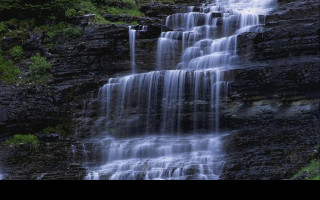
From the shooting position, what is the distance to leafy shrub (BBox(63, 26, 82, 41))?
18497 millimetres

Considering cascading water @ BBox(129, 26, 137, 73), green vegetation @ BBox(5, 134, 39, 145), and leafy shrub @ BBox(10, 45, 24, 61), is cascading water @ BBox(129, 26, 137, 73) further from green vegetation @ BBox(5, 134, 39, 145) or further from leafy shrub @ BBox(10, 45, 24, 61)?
leafy shrub @ BBox(10, 45, 24, 61)

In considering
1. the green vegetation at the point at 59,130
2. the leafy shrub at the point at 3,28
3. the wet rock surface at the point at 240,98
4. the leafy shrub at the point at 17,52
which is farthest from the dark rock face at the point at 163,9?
the green vegetation at the point at 59,130

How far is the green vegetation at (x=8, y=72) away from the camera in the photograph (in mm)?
16953

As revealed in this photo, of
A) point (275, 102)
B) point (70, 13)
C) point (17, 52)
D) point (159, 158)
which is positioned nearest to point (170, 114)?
point (159, 158)

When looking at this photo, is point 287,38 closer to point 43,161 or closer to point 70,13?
point 43,161

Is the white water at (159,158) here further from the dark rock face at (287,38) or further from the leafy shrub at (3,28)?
the leafy shrub at (3,28)

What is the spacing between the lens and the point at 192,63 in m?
16.0

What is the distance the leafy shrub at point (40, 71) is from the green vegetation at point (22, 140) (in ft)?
10.1

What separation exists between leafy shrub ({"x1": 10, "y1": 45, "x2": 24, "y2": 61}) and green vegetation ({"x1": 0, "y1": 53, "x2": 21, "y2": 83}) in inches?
14.8

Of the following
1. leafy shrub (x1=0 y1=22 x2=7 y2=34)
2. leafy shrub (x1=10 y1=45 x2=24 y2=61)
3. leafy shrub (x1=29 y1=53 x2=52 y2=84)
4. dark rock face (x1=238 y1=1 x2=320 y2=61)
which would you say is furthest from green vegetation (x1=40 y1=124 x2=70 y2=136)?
dark rock face (x1=238 y1=1 x2=320 y2=61)

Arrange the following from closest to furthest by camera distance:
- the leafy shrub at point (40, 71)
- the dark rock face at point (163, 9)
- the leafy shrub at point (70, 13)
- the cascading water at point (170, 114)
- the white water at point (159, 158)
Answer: the white water at point (159, 158), the cascading water at point (170, 114), the leafy shrub at point (40, 71), the leafy shrub at point (70, 13), the dark rock face at point (163, 9)

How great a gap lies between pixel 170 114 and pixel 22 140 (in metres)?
5.78
